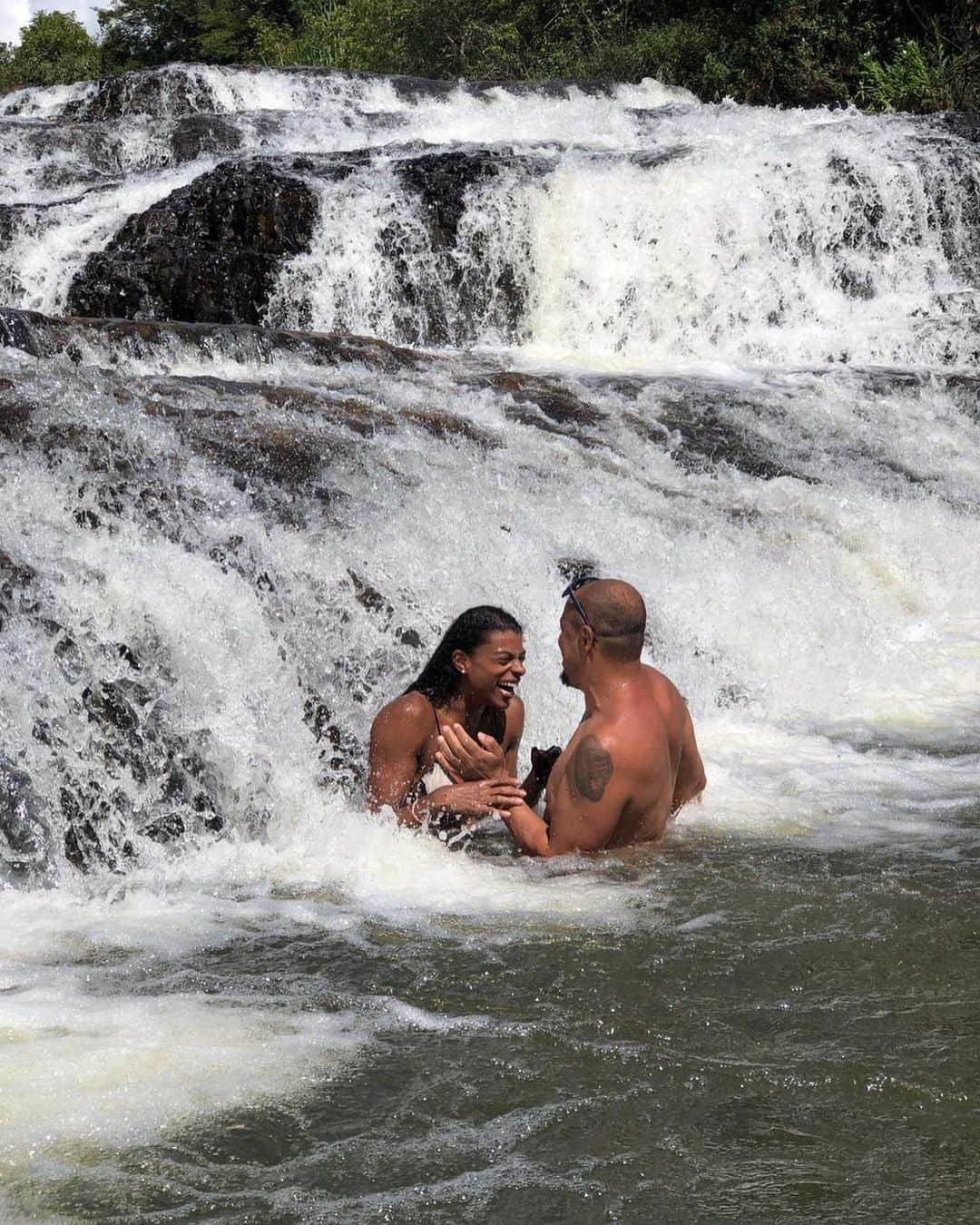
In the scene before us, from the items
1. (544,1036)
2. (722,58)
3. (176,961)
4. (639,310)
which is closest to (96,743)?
(176,961)

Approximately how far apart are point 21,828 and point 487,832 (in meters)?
1.60

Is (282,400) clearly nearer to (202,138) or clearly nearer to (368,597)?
(368,597)

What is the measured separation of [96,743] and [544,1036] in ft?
8.28

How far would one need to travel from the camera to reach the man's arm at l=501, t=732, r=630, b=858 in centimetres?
519

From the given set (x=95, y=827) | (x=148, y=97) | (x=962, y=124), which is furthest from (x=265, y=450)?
(x=148, y=97)

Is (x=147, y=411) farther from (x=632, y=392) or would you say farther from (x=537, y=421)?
(x=632, y=392)

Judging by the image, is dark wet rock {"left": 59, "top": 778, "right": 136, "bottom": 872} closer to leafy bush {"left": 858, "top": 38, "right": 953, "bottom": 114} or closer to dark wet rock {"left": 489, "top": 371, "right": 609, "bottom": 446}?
dark wet rock {"left": 489, "top": 371, "right": 609, "bottom": 446}

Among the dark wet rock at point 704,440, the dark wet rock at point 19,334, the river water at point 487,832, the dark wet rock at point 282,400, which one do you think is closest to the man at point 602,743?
the river water at point 487,832

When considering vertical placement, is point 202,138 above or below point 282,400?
above

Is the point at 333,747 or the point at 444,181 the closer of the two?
the point at 333,747

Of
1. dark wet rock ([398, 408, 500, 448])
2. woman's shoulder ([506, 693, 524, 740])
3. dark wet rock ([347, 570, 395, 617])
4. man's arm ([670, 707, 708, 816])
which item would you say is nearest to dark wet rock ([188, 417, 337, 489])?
dark wet rock ([347, 570, 395, 617])

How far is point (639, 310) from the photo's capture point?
54.5 ft

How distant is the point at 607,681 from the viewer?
527 centimetres

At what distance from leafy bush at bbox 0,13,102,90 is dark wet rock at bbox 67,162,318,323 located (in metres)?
32.6
